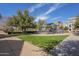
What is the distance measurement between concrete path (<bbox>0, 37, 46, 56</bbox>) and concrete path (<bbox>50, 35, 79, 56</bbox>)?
17cm

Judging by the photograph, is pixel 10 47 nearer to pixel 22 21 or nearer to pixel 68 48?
pixel 22 21

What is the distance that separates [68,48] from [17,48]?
647 millimetres

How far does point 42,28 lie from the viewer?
16.5 feet

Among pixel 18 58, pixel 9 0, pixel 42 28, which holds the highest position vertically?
pixel 9 0

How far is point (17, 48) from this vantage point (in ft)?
16.4

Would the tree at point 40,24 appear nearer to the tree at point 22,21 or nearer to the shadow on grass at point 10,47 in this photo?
the tree at point 22,21

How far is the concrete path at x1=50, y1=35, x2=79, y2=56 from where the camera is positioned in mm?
4980

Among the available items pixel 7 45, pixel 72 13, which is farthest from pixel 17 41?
pixel 72 13

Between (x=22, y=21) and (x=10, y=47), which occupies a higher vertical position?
(x=22, y=21)

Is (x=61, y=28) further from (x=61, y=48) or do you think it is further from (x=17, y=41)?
(x=17, y=41)

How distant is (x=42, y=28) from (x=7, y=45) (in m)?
0.50

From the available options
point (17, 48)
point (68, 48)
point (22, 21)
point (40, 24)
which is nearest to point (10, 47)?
point (17, 48)

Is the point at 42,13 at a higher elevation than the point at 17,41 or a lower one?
higher

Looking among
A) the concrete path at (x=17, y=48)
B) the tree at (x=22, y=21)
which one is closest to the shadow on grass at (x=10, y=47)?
the concrete path at (x=17, y=48)
